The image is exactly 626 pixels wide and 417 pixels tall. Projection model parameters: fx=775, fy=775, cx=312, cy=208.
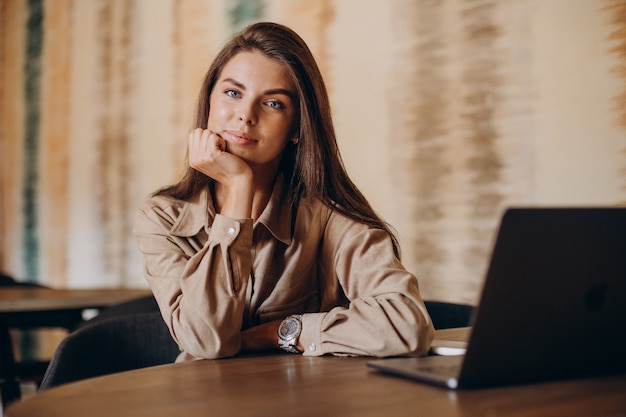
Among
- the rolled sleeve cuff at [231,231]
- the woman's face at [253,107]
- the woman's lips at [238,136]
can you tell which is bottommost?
the rolled sleeve cuff at [231,231]

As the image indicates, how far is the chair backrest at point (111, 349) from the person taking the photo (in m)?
1.62

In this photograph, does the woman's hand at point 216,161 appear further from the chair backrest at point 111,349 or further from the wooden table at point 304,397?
the wooden table at point 304,397

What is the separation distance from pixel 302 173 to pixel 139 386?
91 cm

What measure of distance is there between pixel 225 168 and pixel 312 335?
1.55 ft

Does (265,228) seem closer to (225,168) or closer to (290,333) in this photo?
(225,168)

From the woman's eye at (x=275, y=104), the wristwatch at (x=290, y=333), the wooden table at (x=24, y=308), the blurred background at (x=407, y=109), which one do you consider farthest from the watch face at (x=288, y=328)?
the wooden table at (x=24, y=308)

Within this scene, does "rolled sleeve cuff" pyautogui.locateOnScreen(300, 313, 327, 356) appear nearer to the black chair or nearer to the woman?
the woman

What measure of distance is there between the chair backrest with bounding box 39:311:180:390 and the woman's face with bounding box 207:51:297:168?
1.52 feet

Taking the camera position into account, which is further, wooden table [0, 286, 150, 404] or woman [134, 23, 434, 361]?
wooden table [0, 286, 150, 404]

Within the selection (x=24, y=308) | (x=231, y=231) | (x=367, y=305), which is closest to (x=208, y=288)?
(x=231, y=231)

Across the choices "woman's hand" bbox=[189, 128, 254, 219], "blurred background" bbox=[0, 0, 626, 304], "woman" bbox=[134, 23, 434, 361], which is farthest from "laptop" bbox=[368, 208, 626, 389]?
"woman's hand" bbox=[189, 128, 254, 219]

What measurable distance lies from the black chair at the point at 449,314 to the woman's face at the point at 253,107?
1.92 feet

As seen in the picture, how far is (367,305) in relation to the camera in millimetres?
1571

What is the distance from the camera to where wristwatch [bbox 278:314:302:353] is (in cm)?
156
